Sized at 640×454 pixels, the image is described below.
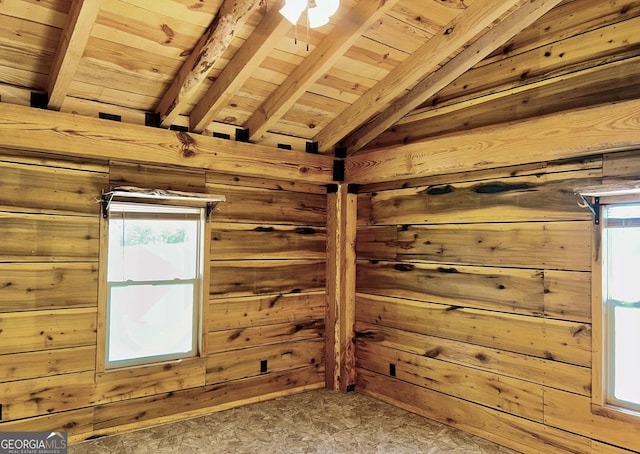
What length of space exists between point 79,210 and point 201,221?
96 centimetres

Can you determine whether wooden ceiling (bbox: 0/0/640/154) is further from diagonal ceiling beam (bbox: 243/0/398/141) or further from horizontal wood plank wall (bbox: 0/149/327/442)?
horizontal wood plank wall (bbox: 0/149/327/442)

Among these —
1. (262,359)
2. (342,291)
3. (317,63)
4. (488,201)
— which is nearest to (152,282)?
(262,359)

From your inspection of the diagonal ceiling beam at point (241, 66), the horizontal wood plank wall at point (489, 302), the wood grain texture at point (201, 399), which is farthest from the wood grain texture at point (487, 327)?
the diagonal ceiling beam at point (241, 66)

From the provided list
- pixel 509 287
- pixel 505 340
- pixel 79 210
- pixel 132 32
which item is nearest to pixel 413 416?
pixel 505 340

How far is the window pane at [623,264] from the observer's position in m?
2.86

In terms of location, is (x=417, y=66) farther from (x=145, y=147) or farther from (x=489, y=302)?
(x=145, y=147)

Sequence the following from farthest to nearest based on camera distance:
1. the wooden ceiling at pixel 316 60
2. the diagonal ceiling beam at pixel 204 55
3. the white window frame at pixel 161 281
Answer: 1. the white window frame at pixel 161 281
2. the wooden ceiling at pixel 316 60
3. the diagonal ceiling beam at pixel 204 55

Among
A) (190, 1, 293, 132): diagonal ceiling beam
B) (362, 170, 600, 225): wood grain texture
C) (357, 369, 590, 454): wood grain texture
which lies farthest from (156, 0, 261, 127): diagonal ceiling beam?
(357, 369, 590, 454): wood grain texture

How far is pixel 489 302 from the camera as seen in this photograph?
11.7 ft

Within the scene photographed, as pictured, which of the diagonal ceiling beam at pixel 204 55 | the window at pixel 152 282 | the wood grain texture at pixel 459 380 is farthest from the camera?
the window at pixel 152 282

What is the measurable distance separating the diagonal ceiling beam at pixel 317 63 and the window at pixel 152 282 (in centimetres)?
95

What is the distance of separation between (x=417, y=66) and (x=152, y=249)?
102 inches

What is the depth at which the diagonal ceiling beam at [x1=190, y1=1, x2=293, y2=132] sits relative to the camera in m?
2.75

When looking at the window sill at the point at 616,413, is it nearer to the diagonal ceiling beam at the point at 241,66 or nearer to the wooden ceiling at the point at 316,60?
the wooden ceiling at the point at 316,60
